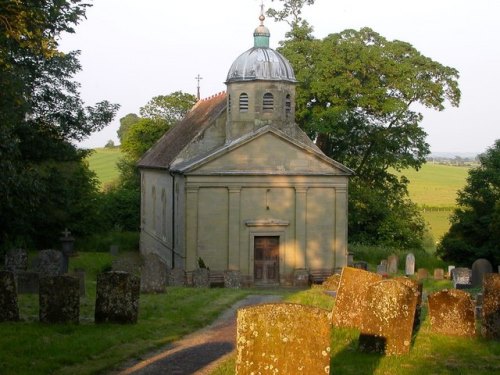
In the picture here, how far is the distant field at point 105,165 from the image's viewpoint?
90.3m

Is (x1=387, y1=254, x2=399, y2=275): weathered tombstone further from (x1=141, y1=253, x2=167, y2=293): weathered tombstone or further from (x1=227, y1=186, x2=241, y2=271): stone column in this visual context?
(x1=141, y1=253, x2=167, y2=293): weathered tombstone

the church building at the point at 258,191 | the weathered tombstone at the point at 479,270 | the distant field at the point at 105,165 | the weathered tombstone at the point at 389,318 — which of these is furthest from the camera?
the distant field at the point at 105,165

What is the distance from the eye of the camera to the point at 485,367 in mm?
12766

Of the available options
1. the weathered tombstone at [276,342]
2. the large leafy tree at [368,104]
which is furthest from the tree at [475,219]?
the weathered tombstone at [276,342]

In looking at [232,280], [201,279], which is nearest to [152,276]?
[201,279]

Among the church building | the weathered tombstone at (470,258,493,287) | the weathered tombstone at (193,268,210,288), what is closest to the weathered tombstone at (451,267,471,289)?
the weathered tombstone at (470,258,493,287)

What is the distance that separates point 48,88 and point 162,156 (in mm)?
15038

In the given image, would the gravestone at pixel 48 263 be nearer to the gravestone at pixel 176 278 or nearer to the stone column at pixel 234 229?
the gravestone at pixel 176 278

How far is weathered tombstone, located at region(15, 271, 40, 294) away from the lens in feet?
71.4

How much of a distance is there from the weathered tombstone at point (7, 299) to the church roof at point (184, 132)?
24.4m

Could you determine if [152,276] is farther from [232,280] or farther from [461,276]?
[461,276]

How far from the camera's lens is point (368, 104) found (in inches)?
1885

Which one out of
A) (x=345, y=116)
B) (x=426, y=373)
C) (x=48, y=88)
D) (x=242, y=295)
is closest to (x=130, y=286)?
(x=426, y=373)

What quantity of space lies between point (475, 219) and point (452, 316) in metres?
29.5
